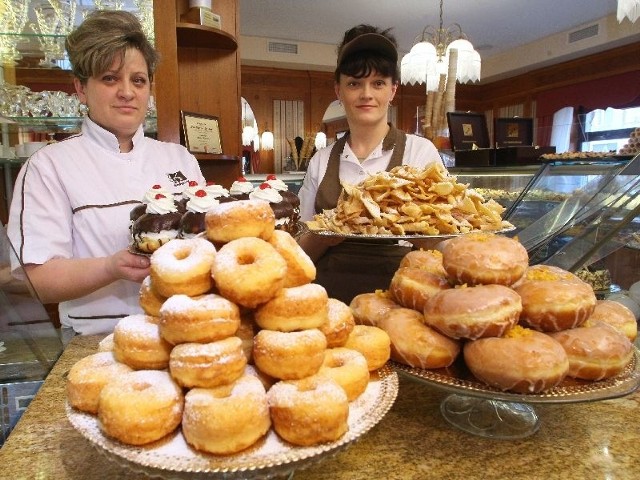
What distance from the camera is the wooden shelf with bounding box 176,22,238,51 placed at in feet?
12.0

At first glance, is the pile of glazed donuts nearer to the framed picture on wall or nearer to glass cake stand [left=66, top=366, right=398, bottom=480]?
glass cake stand [left=66, top=366, right=398, bottom=480]

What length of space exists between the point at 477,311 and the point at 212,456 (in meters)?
0.61

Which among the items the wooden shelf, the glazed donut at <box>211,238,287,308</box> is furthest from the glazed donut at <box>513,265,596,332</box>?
the wooden shelf

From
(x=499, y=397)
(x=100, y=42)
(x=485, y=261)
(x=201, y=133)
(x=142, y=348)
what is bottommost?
(x=499, y=397)

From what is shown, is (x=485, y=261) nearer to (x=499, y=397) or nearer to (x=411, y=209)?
(x=499, y=397)

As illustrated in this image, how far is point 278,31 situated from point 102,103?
8.51 meters

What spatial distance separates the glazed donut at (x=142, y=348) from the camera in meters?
0.91

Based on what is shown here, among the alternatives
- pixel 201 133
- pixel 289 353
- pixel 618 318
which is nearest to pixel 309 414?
pixel 289 353

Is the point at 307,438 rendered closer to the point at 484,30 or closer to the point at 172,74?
the point at 172,74

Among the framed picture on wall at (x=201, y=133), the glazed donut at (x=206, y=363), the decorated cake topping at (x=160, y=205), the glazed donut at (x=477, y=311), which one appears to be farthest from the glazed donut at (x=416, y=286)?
the framed picture on wall at (x=201, y=133)

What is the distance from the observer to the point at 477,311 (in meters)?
1.06

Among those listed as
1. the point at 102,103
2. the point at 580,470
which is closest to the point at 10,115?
the point at 102,103

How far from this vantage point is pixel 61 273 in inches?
69.7

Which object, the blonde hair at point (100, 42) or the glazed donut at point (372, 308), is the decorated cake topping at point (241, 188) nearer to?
the blonde hair at point (100, 42)
